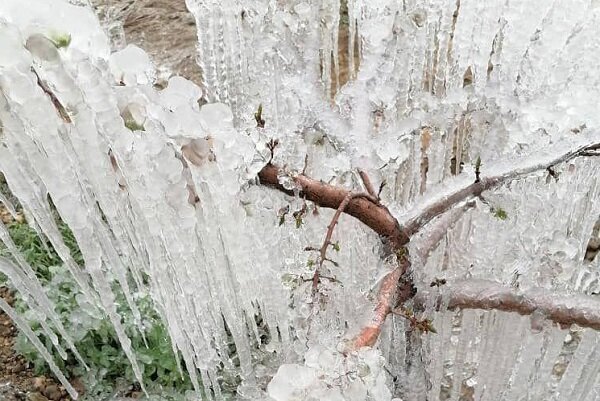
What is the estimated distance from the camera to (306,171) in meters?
1.68

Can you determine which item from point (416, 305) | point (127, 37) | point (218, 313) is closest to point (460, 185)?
point (416, 305)

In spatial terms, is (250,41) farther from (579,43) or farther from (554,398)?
(554,398)

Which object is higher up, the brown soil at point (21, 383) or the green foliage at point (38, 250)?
the green foliage at point (38, 250)

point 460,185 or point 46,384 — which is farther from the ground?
point 460,185

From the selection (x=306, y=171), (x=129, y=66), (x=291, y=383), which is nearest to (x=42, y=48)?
(x=129, y=66)

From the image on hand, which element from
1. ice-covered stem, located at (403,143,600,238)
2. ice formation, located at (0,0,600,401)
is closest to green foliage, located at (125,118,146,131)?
ice formation, located at (0,0,600,401)

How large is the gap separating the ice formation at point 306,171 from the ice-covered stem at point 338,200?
0.06 metres

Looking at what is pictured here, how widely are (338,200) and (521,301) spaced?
0.53 metres

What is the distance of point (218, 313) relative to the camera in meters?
1.48

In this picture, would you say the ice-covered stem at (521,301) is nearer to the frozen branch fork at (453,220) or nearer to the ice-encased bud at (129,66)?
the frozen branch fork at (453,220)

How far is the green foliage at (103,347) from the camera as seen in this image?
2195 mm

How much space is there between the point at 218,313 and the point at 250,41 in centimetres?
88

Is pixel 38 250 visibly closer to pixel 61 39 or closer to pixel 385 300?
pixel 385 300

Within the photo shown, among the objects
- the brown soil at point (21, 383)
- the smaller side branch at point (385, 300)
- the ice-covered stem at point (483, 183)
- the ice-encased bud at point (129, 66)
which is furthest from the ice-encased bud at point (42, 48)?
the brown soil at point (21, 383)
